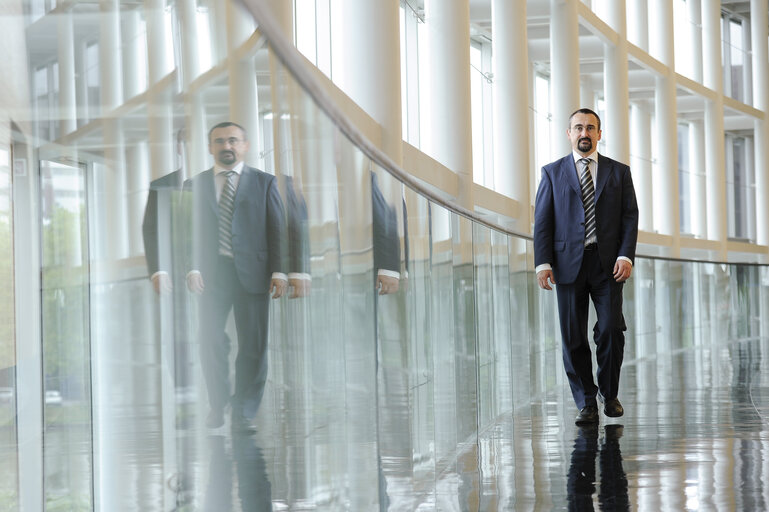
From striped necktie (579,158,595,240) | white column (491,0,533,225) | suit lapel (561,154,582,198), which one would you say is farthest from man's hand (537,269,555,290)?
white column (491,0,533,225)

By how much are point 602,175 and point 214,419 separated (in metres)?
3.71

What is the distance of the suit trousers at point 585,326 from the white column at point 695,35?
16.3 m

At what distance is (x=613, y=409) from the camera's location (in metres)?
5.00

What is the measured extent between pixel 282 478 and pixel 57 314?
61cm

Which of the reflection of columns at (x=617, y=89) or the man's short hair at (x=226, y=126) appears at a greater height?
the reflection of columns at (x=617, y=89)

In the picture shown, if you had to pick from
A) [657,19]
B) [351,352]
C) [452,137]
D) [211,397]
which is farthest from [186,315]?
[657,19]

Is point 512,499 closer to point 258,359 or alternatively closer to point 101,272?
point 258,359

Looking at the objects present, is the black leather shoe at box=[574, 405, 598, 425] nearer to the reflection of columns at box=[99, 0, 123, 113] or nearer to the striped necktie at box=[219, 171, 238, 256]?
the striped necktie at box=[219, 171, 238, 256]

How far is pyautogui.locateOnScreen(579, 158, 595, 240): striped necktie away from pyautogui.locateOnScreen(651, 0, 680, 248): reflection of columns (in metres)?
12.9

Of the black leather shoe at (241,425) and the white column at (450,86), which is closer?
the black leather shoe at (241,425)

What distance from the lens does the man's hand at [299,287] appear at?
2.01 m

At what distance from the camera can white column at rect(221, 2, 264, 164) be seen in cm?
172

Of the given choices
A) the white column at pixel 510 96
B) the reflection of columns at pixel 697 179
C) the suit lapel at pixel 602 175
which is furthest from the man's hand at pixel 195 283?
the reflection of columns at pixel 697 179

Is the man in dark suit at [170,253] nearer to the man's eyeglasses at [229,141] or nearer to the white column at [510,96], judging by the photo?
the man's eyeglasses at [229,141]
